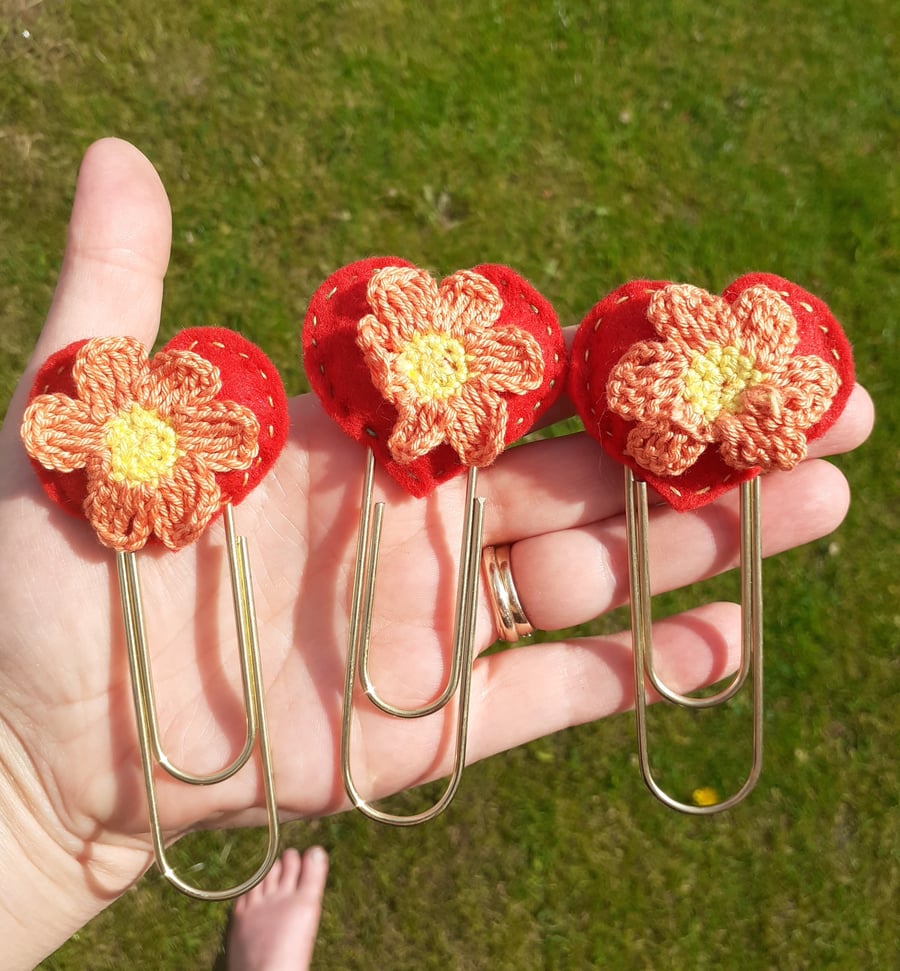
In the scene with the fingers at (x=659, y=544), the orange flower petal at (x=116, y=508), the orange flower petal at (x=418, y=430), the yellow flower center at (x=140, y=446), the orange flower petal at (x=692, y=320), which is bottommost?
the fingers at (x=659, y=544)

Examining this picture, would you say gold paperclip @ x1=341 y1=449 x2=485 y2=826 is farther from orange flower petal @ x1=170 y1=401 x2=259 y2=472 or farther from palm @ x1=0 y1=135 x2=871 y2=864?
orange flower petal @ x1=170 y1=401 x2=259 y2=472

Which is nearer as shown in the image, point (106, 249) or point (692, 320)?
point (692, 320)

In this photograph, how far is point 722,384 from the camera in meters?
1.81

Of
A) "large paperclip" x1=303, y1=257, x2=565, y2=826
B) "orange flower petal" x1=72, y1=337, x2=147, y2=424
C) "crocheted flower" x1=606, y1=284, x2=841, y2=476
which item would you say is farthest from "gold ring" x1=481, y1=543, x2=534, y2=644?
"orange flower petal" x1=72, y1=337, x2=147, y2=424

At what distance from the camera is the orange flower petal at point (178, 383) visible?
1789 millimetres

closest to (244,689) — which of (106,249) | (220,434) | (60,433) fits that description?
(220,434)

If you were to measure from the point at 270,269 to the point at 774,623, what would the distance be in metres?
2.26

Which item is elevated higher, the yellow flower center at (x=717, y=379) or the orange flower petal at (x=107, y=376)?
the orange flower petal at (x=107, y=376)

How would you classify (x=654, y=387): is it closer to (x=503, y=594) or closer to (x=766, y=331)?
(x=766, y=331)

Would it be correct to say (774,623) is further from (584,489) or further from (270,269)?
(270,269)

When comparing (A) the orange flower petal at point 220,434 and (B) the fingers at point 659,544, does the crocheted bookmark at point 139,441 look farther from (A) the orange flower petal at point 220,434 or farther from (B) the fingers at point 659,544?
(B) the fingers at point 659,544

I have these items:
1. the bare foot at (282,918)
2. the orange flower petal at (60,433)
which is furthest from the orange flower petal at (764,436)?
the bare foot at (282,918)

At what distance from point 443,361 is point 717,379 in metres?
0.58

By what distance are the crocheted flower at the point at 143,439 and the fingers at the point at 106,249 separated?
0.16m
